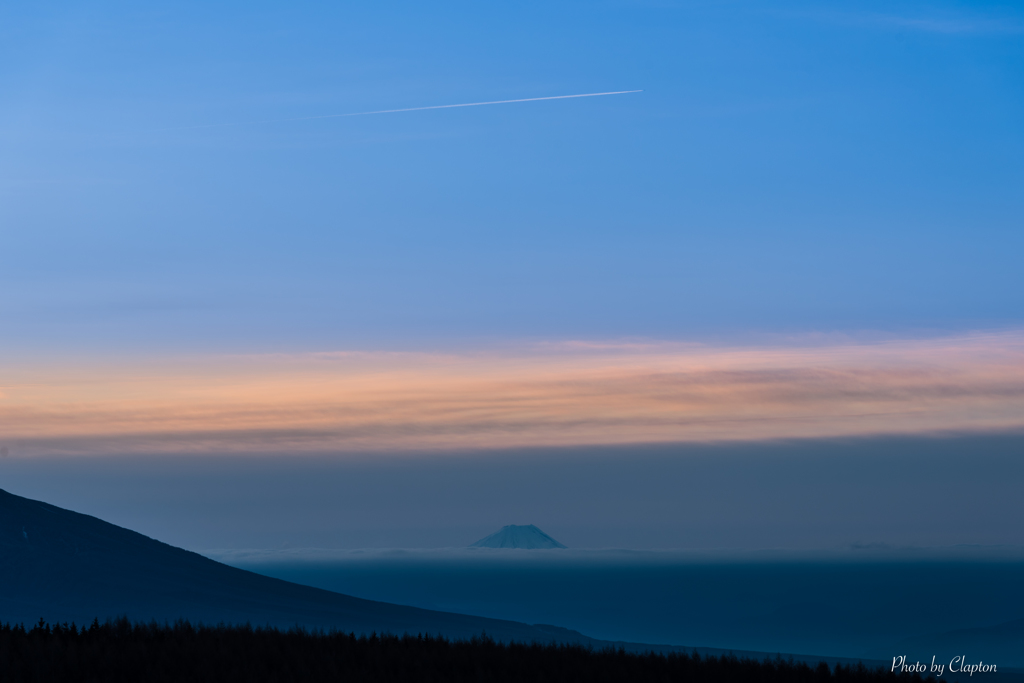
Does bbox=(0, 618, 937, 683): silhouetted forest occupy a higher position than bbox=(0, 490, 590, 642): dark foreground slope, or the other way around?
bbox=(0, 490, 590, 642): dark foreground slope

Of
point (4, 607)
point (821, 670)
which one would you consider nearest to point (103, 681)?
point (821, 670)

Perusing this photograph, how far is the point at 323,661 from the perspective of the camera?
20469mm

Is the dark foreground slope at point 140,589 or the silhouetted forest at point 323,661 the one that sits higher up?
the dark foreground slope at point 140,589

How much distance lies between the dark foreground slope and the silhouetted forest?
92.0 metres

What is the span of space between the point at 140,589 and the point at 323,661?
5095 inches

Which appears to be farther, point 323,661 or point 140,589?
point 140,589

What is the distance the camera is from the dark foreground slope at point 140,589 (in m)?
122

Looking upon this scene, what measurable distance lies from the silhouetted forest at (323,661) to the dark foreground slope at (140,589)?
91963 millimetres

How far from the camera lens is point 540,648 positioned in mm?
24125

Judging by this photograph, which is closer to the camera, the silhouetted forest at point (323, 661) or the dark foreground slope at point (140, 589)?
the silhouetted forest at point (323, 661)

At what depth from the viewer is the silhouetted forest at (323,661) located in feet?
63.0

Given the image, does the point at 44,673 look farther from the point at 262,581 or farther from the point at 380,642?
the point at 262,581

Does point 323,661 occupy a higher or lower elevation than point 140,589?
lower

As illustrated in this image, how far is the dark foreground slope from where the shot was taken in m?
122
